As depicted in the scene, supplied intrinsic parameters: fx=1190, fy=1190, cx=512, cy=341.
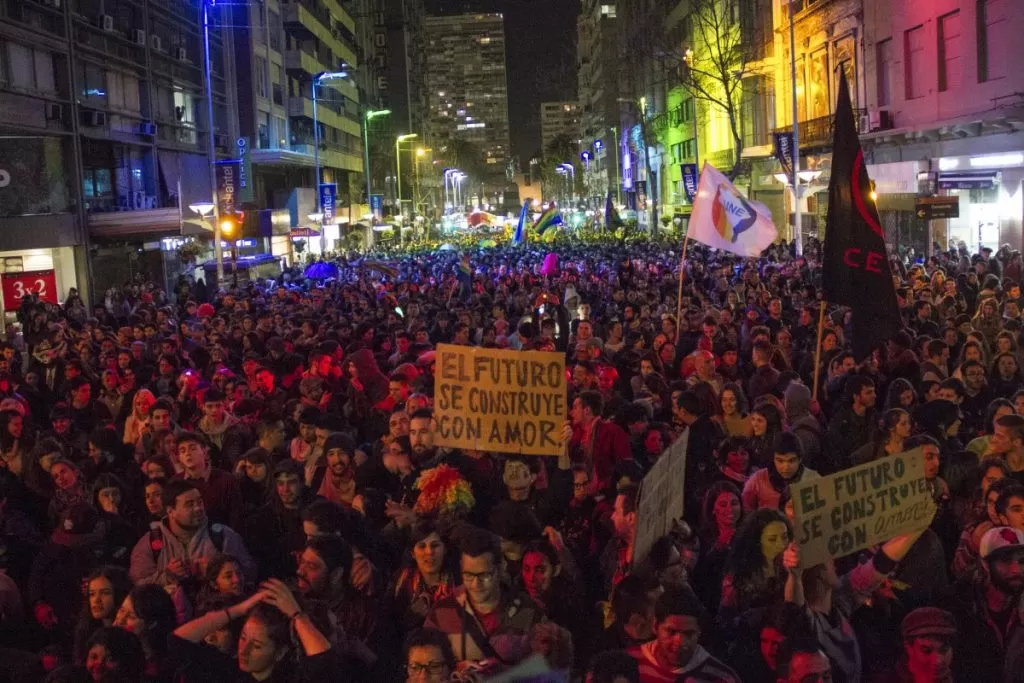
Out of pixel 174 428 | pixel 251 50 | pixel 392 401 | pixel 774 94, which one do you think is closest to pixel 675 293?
pixel 392 401

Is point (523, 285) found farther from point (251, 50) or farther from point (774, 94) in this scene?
point (251, 50)

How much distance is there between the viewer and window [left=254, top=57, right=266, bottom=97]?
2007 inches

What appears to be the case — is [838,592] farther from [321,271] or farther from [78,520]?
[321,271]

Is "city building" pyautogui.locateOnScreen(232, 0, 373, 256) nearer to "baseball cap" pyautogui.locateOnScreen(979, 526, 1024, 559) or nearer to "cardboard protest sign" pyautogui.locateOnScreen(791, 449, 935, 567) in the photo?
"baseball cap" pyautogui.locateOnScreen(979, 526, 1024, 559)

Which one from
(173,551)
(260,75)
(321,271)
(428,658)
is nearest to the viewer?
(428,658)

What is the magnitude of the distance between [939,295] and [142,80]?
2709cm

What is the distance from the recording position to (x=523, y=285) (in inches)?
950

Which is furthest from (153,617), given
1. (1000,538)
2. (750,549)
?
(1000,538)

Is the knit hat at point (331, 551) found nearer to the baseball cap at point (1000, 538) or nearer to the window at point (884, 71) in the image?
the baseball cap at point (1000, 538)

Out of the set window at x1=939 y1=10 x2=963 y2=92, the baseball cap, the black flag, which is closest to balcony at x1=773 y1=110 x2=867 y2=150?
window at x1=939 y1=10 x2=963 y2=92

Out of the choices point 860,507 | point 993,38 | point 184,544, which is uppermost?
point 993,38

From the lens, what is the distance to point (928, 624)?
14.8 feet

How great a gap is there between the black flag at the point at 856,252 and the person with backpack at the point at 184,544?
187 inches

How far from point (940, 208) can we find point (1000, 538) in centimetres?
2215
